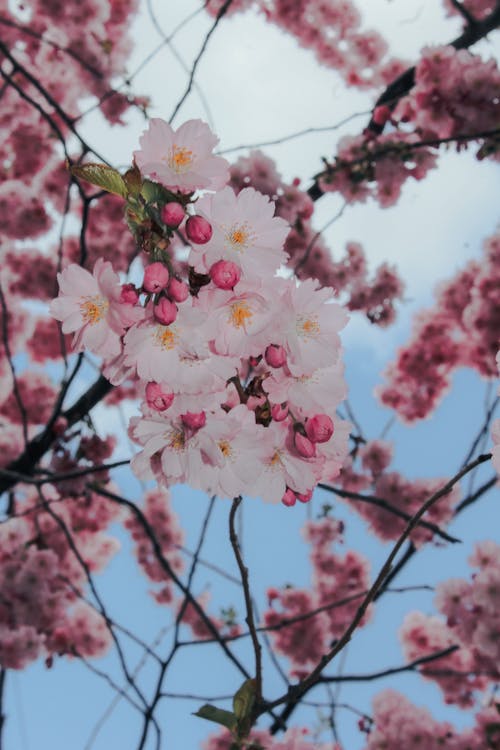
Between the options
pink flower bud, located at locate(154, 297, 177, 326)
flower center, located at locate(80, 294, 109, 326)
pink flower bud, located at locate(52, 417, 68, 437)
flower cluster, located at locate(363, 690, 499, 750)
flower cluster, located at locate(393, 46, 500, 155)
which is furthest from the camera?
flower cluster, located at locate(363, 690, 499, 750)

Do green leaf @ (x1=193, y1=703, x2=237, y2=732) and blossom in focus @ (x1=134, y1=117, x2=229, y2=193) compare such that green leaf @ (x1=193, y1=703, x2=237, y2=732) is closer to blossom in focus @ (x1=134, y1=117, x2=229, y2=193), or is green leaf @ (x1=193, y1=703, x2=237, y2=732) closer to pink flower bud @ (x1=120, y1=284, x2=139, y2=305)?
pink flower bud @ (x1=120, y1=284, x2=139, y2=305)

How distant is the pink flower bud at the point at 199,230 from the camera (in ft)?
3.35

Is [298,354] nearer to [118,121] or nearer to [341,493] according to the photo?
[341,493]

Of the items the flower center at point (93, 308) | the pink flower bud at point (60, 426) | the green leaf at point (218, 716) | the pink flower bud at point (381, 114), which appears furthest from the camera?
the pink flower bud at point (381, 114)

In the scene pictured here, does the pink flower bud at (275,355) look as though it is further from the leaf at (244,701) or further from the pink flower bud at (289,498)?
the leaf at (244,701)

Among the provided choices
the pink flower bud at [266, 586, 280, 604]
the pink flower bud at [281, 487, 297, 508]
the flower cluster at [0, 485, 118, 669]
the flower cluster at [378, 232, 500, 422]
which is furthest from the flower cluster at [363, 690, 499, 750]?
the pink flower bud at [281, 487, 297, 508]

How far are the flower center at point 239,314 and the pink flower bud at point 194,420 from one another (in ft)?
0.47

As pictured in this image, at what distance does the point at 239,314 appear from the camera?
1.05 meters

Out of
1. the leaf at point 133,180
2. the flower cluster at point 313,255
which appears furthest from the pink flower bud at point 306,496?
the flower cluster at point 313,255

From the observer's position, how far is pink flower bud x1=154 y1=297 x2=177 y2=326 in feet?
3.30

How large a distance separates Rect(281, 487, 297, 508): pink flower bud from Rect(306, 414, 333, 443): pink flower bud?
0.11m

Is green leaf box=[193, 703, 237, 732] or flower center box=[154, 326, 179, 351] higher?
flower center box=[154, 326, 179, 351]

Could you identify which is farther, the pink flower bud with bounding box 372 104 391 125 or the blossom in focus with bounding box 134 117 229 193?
the pink flower bud with bounding box 372 104 391 125

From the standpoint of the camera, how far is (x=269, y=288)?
41.4 inches
